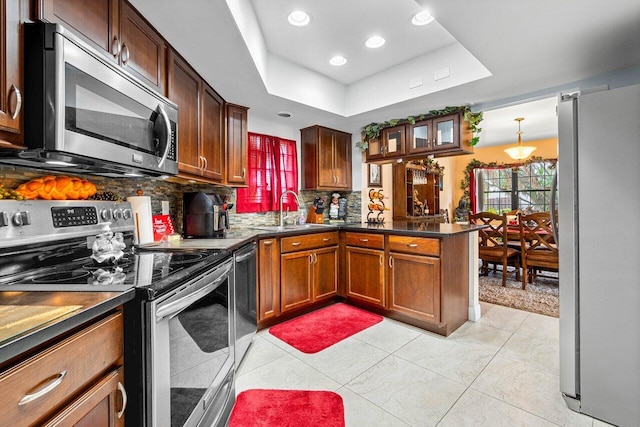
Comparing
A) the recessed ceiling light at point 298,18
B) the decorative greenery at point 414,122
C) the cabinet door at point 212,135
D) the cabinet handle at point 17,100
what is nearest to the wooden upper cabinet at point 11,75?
the cabinet handle at point 17,100

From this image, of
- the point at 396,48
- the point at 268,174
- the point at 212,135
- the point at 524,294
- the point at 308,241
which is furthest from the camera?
the point at 524,294

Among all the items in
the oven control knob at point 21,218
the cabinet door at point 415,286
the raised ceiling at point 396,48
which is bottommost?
the cabinet door at point 415,286

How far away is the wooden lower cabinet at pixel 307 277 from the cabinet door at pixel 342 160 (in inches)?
40.9

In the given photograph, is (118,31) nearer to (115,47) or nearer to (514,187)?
(115,47)

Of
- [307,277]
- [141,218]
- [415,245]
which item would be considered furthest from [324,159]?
[141,218]

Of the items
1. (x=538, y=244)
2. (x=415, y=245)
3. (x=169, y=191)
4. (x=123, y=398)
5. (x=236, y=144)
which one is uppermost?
(x=236, y=144)

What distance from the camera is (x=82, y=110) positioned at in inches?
45.0

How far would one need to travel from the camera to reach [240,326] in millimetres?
2131

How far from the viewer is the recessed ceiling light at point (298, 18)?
222 cm

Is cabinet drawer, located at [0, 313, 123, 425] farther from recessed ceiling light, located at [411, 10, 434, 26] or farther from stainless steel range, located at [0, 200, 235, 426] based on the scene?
recessed ceiling light, located at [411, 10, 434, 26]

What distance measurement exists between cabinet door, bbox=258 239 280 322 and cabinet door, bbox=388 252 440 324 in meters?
1.11

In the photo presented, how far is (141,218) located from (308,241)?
159 cm

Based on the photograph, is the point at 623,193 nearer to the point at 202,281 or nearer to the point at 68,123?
the point at 202,281

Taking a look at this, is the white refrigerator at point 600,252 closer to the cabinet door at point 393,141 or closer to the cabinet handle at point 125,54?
the cabinet door at point 393,141
